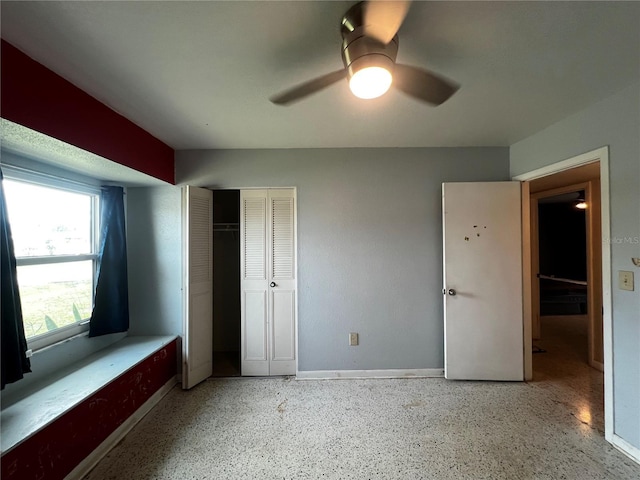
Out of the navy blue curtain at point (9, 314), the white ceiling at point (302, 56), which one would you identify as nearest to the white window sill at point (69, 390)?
the navy blue curtain at point (9, 314)

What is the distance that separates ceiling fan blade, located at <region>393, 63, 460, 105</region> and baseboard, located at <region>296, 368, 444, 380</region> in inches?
95.9

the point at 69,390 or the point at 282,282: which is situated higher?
the point at 282,282

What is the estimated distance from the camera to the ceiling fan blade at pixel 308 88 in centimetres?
120

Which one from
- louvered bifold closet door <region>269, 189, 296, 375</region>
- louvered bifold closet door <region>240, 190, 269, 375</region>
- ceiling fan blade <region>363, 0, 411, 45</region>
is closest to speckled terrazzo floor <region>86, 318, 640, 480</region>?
louvered bifold closet door <region>269, 189, 296, 375</region>

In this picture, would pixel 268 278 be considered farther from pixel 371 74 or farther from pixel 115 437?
pixel 371 74

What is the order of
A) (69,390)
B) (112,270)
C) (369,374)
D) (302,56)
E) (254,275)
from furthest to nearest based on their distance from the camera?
(254,275) < (369,374) < (112,270) < (69,390) < (302,56)

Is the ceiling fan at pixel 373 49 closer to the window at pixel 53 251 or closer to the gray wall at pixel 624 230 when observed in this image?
the gray wall at pixel 624 230

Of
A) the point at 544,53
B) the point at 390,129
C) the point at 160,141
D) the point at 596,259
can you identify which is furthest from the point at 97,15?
the point at 596,259

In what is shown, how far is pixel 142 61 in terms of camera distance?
133 centimetres

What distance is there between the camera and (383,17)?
0.93 m

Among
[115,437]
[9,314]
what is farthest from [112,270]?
[115,437]

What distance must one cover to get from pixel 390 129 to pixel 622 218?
169 cm

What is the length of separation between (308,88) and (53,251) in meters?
2.34

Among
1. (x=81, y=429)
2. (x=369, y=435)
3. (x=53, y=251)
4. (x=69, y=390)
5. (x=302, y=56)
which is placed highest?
(x=302, y=56)
